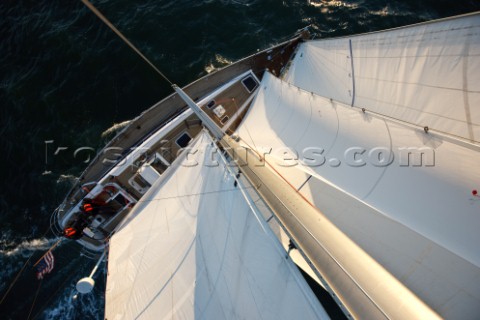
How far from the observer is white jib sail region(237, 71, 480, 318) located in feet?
20.0

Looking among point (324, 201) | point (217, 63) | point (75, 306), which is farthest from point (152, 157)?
point (324, 201)

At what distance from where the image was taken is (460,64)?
8555mm

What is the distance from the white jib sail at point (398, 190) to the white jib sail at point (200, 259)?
8.32 feet

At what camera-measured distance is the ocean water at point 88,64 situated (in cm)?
1470

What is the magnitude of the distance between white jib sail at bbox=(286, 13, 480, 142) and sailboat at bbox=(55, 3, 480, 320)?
0.04m

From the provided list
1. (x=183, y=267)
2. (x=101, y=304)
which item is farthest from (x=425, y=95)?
(x=101, y=304)

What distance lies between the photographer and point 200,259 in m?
8.46

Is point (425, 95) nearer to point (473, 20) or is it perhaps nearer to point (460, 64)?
point (460, 64)

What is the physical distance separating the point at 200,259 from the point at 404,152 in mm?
6149

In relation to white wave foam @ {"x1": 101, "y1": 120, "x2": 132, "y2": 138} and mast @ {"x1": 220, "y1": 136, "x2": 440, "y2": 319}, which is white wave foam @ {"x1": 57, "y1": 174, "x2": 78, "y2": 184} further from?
mast @ {"x1": 220, "y1": 136, "x2": 440, "y2": 319}

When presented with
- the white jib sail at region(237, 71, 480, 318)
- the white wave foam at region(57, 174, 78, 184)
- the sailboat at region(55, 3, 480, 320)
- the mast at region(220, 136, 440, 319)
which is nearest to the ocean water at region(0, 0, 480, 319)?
the white wave foam at region(57, 174, 78, 184)

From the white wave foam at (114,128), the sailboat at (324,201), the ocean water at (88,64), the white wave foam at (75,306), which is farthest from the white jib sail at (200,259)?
the white wave foam at (114,128)

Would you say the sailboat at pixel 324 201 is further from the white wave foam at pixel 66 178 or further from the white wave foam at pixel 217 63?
the white wave foam at pixel 217 63

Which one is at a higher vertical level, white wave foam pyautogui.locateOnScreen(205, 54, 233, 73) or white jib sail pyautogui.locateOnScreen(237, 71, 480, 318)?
white wave foam pyautogui.locateOnScreen(205, 54, 233, 73)
